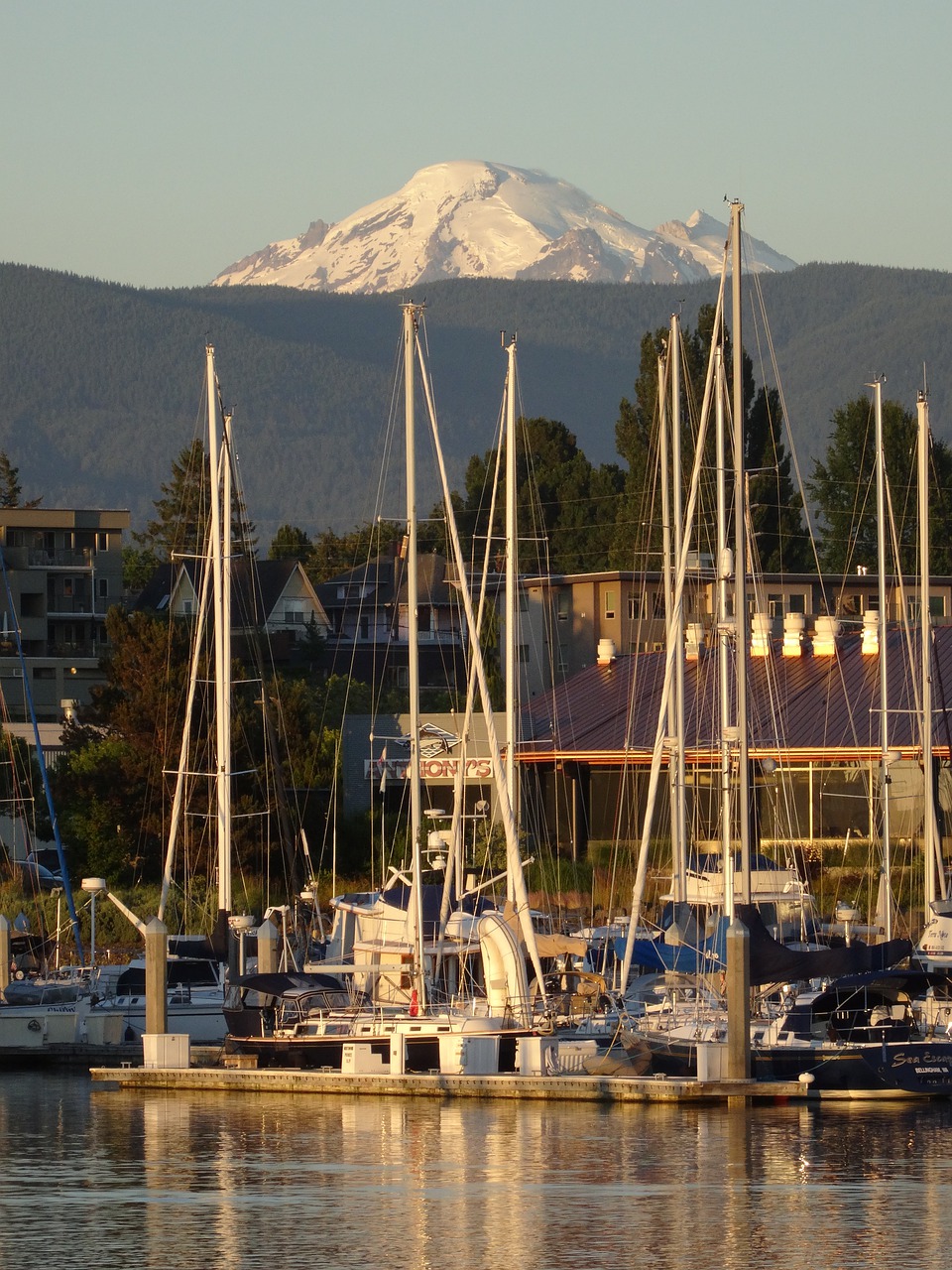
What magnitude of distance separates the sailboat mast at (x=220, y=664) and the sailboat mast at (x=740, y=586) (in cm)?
1154

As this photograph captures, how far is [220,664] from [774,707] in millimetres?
18627

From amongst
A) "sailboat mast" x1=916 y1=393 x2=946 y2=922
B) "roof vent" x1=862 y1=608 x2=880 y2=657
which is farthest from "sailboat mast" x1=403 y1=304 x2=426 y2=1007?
"roof vent" x1=862 y1=608 x2=880 y2=657

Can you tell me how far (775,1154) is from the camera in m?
31.6

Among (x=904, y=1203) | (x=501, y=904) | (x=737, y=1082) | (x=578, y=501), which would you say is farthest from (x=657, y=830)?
(x=578, y=501)

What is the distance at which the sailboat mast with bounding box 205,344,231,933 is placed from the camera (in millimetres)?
45906

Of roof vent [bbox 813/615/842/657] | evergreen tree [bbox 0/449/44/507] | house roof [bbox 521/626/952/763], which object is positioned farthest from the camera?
evergreen tree [bbox 0/449/44/507]

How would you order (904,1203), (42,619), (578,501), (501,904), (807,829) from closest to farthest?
(904,1203)
(501,904)
(807,829)
(42,619)
(578,501)

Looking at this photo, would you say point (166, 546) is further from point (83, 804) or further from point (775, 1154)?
point (775, 1154)

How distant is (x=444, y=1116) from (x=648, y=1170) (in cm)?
583

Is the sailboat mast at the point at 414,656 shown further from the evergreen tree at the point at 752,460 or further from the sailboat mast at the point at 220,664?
the evergreen tree at the point at 752,460

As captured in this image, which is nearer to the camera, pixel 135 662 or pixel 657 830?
pixel 657 830

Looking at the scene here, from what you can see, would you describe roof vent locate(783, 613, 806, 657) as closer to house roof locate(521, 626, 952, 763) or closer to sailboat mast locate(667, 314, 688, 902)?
house roof locate(521, 626, 952, 763)

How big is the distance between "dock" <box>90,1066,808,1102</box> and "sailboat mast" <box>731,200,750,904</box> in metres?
3.21

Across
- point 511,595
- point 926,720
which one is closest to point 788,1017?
point 926,720
